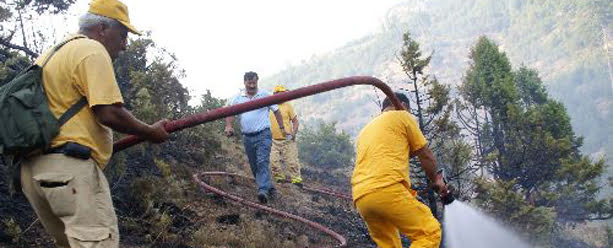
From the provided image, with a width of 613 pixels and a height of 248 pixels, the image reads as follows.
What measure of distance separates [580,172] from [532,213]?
4.14 meters

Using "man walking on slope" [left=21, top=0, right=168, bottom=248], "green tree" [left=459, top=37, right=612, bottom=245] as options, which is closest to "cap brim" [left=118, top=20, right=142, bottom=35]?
"man walking on slope" [left=21, top=0, right=168, bottom=248]

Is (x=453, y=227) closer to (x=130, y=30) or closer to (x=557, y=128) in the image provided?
(x=130, y=30)

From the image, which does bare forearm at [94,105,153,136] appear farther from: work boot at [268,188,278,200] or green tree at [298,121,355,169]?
green tree at [298,121,355,169]

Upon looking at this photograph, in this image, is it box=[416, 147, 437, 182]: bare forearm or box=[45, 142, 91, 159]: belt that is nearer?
box=[45, 142, 91, 159]: belt

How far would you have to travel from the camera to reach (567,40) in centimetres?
10994

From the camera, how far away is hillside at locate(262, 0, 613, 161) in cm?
9262

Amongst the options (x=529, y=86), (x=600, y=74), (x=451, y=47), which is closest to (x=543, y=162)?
(x=529, y=86)

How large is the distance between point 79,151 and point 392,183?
2.12 metres

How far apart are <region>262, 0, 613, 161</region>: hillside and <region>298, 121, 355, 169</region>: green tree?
52.0 m

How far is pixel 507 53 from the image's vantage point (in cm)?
11906

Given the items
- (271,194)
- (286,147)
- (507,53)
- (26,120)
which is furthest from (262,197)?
(507,53)

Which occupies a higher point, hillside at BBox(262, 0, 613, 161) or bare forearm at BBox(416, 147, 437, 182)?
hillside at BBox(262, 0, 613, 161)

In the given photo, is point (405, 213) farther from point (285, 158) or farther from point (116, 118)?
point (285, 158)

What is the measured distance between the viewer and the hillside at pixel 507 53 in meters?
92.6
